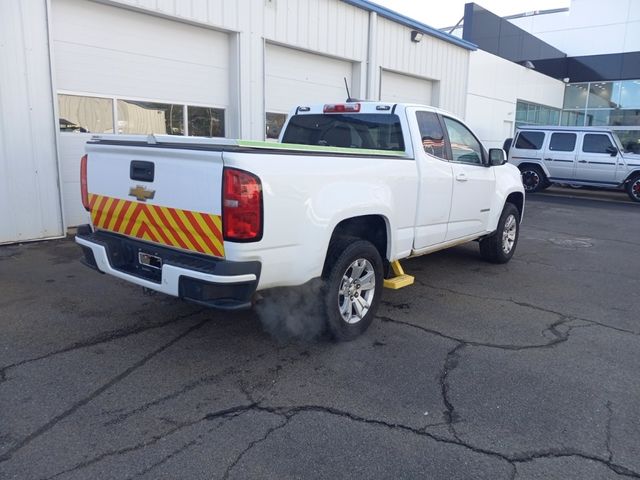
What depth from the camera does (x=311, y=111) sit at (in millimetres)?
5816

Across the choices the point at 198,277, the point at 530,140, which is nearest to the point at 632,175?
the point at 530,140

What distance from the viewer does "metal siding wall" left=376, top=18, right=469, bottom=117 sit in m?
13.3

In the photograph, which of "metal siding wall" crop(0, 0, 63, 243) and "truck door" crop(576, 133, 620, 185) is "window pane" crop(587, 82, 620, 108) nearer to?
"truck door" crop(576, 133, 620, 185)

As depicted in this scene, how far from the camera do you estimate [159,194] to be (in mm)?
3727

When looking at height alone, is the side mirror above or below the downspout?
below

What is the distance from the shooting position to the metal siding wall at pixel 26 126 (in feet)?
23.6

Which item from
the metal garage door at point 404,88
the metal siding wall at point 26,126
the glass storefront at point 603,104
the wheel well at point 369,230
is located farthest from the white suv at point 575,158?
the metal siding wall at point 26,126

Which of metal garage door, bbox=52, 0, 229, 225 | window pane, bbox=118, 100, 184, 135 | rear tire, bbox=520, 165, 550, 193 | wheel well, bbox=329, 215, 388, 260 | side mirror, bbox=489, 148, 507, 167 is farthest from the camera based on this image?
rear tire, bbox=520, 165, 550, 193

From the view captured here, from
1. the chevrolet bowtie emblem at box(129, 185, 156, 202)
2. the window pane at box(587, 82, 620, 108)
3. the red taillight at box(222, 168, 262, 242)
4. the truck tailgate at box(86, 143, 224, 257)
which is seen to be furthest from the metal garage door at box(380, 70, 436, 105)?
the window pane at box(587, 82, 620, 108)

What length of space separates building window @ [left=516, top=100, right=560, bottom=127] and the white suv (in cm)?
690

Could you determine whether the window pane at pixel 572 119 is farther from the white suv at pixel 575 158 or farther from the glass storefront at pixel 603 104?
the white suv at pixel 575 158

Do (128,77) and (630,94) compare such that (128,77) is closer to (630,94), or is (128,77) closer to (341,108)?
(341,108)

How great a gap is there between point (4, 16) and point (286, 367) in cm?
643

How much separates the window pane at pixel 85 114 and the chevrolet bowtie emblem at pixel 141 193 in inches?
201
